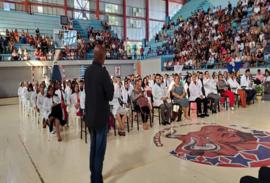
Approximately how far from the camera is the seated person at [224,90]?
358 inches

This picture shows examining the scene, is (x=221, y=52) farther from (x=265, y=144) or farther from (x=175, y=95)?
(x=265, y=144)

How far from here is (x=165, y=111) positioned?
7.20 metres

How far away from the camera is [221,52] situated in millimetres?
15000

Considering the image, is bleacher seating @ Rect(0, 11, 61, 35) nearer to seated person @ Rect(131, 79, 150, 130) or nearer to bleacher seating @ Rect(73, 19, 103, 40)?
bleacher seating @ Rect(73, 19, 103, 40)

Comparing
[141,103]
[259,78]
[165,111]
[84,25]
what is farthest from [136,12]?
[141,103]

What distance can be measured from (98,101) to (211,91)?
624cm

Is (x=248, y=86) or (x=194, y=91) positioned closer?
(x=194, y=91)

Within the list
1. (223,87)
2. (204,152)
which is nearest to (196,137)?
(204,152)

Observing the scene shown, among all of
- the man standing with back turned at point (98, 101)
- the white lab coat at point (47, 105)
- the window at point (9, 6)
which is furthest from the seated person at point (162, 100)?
the window at point (9, 6)

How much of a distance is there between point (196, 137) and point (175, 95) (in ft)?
6.84

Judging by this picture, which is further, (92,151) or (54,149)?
(54,149)

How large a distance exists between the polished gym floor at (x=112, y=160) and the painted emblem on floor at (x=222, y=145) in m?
0.16

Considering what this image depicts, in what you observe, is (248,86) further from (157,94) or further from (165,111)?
(165,111)

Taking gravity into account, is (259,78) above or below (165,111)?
above
